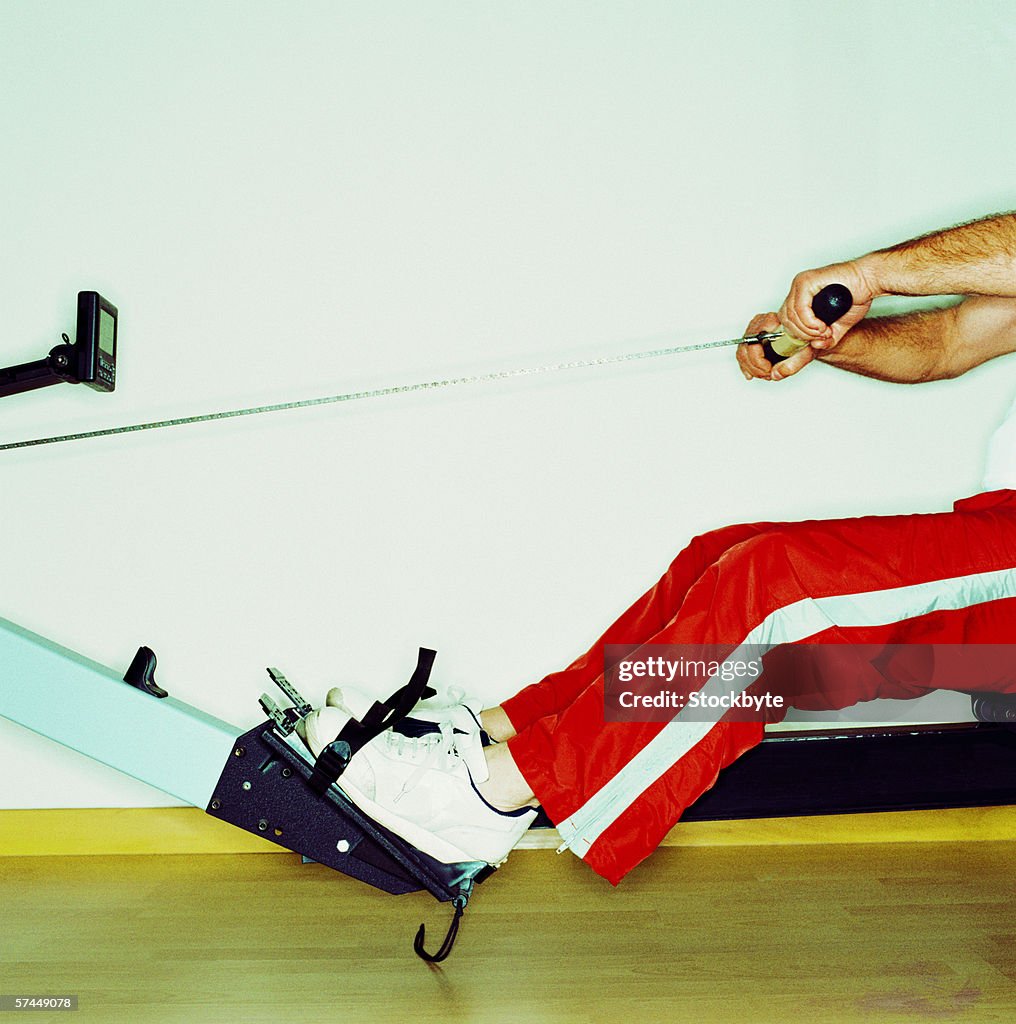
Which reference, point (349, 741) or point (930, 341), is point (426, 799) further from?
point (930, 341)

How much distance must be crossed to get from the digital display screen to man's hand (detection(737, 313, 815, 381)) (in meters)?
0.96

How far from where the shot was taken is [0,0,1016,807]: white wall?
1.63 m

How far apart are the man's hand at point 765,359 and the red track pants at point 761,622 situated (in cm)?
41

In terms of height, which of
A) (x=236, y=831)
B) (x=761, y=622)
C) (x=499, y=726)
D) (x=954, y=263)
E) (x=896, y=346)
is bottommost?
(x=236, y=831)

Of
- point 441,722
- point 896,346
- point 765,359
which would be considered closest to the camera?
point 441,722

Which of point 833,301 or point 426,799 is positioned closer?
point 426,799

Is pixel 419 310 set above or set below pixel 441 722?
above

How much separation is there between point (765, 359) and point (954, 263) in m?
0.33

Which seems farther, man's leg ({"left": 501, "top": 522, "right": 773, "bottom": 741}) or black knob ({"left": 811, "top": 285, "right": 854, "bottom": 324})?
man's leg ({"left": 501, "top": 522, "right": 773, "bottom": 741})

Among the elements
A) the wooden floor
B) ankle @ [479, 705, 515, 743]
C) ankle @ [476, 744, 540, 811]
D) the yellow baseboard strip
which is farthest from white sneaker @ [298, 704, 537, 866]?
the yellow baseboard strip

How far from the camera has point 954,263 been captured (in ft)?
3.97

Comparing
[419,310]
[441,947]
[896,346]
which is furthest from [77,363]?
[896,346]

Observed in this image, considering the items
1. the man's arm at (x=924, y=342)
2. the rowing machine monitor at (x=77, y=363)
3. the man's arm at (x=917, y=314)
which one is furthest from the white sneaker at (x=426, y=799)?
the man's arm at (x=924, y=342)

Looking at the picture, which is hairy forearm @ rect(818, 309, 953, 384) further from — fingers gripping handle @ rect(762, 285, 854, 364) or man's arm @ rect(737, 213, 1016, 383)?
fingers gripping handle @ rect(762, 285, 854, 364)
